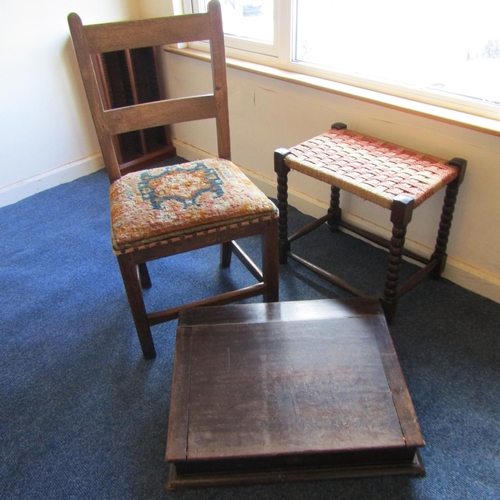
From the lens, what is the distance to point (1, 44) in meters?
2.03

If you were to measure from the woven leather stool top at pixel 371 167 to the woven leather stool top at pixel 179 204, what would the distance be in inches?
9.5

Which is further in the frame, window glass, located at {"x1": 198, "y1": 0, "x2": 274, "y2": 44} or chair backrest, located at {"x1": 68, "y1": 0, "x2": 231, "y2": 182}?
window glass, located at {"x1": 198, "y1": 0, "x2": 274, "y2": 44}

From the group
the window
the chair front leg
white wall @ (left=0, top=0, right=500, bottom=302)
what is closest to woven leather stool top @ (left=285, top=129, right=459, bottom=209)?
white wall @ (left=0, top=0, right=500, bottom=302)

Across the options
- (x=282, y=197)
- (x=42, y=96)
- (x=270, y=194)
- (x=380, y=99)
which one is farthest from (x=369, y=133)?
(x=42, y=96)

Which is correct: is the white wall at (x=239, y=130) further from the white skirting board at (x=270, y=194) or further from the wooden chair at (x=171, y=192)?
the wooden chair at (x=171, y=192)

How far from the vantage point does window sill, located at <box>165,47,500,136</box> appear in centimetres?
140

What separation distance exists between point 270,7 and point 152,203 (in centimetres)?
114

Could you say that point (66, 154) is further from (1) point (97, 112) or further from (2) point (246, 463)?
(2) point (246, 463)

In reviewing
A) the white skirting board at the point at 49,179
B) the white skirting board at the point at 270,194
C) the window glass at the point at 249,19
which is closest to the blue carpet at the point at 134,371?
the white skirting board at the point at 270,194

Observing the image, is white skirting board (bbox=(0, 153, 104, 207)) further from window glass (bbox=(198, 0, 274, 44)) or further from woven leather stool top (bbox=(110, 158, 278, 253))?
woven leather stool top (bbox=(110, 158, 278, 253))

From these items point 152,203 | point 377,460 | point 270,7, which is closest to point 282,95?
point 270,7

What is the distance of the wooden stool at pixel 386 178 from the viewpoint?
1.31 m

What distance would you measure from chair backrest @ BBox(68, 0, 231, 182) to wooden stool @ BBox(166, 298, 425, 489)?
66cm

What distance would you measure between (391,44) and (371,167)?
1.66 ft
